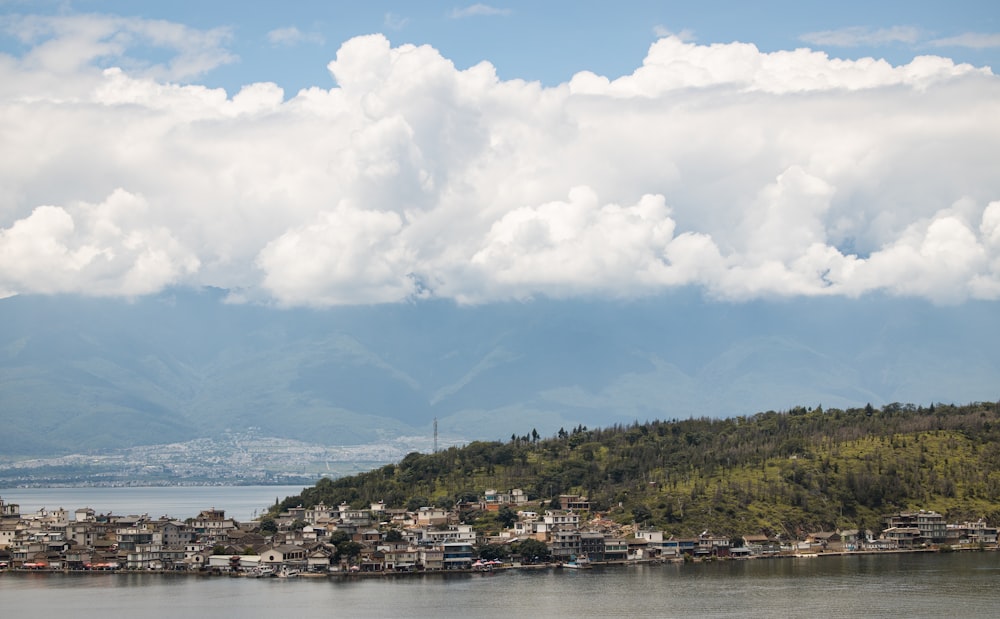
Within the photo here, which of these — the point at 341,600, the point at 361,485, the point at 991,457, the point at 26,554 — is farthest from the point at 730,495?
the point at 26,554

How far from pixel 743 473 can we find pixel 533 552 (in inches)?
1070

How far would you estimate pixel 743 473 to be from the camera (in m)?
124

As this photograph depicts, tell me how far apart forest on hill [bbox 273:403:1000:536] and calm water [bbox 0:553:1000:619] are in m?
13.2

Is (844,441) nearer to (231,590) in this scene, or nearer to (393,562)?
(393,562)

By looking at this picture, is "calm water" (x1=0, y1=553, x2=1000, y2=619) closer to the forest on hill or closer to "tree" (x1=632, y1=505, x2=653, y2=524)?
"tree" (x1=632, y1=505, x2=653, y2=524)

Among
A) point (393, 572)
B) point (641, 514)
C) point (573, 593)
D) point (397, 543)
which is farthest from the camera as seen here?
point (641, 514)

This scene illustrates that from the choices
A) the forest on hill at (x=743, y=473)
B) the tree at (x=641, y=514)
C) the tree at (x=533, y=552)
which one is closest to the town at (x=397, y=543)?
the tree at (x=533, y=552)

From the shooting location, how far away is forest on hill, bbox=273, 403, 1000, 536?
4530 inches

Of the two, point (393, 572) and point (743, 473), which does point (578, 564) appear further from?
point (743, 473)

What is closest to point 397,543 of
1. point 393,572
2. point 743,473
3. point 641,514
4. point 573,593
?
point 393,572

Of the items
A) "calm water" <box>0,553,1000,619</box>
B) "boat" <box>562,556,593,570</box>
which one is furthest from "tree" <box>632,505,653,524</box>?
"calm water" <box>0,553,1000,619</box>

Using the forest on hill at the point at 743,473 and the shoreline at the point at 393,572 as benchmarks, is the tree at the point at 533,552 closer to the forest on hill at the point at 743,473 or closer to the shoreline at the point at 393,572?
the shoreline at the point at 393,572

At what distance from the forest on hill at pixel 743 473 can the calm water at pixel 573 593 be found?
1321 centimetres

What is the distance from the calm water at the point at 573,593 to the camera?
7538 centimetres
